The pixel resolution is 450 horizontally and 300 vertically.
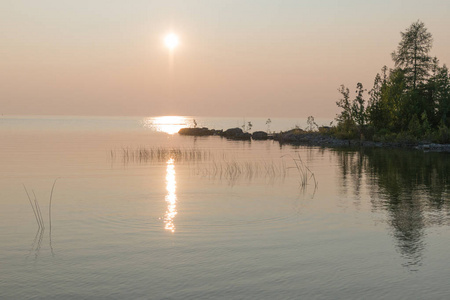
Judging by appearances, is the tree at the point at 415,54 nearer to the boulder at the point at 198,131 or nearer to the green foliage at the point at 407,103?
the green foliage at the point at 407,103

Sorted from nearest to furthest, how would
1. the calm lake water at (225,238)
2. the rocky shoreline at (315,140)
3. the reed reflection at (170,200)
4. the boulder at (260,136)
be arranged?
the calm lake water at (225,238)
the reed reflection at (170,200)
the rocky shoreline at (315,140)
the boulder at (260,136)

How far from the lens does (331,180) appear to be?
1196 inches

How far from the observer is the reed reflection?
57.8 feet

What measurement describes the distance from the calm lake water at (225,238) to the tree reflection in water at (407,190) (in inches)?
3.7

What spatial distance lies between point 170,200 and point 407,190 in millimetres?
12803

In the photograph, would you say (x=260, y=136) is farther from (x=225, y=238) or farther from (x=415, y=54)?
(x=225, y=238)

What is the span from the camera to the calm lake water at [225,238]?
36.4 ft

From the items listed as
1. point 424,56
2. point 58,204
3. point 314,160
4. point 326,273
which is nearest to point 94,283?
point 326,273

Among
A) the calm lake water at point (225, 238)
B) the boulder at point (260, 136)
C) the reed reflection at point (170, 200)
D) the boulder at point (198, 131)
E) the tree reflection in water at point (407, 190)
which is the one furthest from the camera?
the boulder at point (198, 131)

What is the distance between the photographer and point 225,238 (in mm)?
15422

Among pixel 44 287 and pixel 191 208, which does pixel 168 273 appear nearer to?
pixel 44 287

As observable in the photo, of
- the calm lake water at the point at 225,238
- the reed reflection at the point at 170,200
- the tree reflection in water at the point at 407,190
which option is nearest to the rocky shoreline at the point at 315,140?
the tree reflection in water at the point at 407,190

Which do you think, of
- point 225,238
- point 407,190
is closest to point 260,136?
point 407,190

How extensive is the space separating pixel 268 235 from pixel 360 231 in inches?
127
